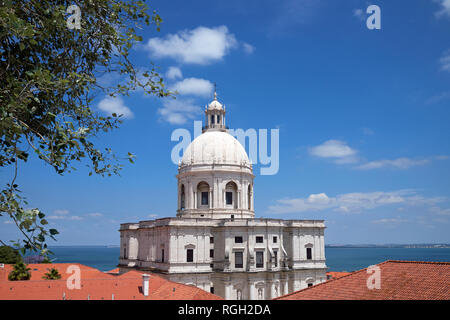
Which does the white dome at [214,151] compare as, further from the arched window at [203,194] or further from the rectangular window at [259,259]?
the rectangular window at [259,259]

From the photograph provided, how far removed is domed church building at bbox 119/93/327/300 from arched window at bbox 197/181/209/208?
0.14 metres

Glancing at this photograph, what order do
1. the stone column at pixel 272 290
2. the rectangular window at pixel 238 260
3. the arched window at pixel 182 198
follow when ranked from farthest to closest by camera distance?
1. the arched window at pixel 182 198
2. the stone column at pixel 272 290
3. the rectangular window at pixel 238 260

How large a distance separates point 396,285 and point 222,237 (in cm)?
3201

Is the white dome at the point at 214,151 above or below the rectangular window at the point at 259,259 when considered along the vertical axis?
above

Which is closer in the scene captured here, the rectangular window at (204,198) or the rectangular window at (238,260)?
the rectangular window at (238,260)

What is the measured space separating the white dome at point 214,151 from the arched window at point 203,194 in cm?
322

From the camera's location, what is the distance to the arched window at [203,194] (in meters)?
53.2

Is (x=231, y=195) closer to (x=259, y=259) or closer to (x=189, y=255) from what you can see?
(x=259, y=259)

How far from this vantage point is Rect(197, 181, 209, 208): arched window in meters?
53.2

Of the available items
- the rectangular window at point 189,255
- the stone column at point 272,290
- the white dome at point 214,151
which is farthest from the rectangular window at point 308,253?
the rectangular window at point 189,255

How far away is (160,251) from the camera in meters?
47.2

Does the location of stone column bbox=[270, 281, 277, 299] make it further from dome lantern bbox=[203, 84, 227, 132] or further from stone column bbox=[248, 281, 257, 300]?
dome lantern bbox=[203, 84, 227, 132]

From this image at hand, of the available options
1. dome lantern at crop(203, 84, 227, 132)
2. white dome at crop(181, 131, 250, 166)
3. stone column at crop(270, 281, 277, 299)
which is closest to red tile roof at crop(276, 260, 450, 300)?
stone column at crop(270, 281, 277, 299)
